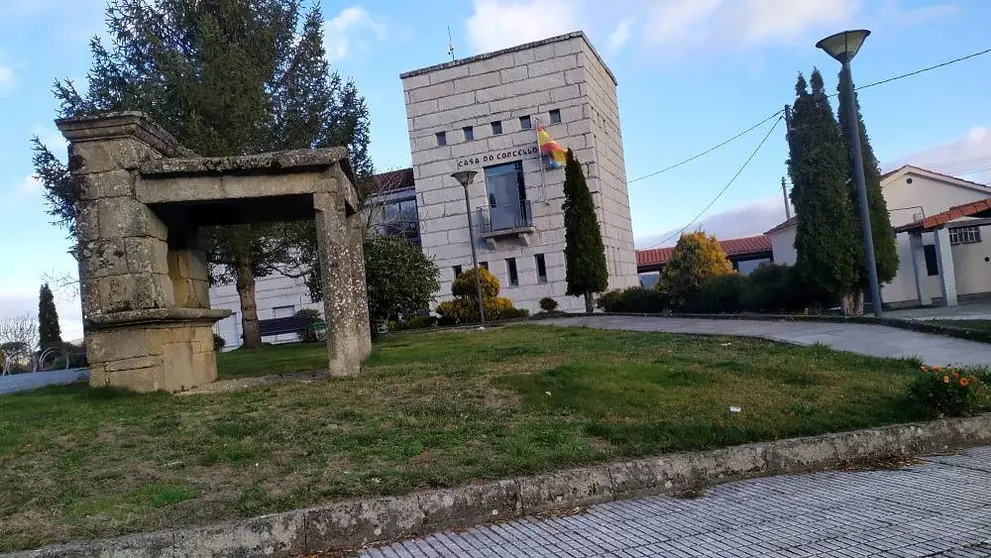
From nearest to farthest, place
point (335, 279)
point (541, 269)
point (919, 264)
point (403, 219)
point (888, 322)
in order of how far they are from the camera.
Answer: point (335, 279) < point (888, 322) < point (919, 264) < point (541, 269) < point (403, 219)

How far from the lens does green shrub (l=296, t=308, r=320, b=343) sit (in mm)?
25606

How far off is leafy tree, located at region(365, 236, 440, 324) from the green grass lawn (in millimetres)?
7437

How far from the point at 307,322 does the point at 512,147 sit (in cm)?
1117

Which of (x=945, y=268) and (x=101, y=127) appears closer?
(x=101, y=127)

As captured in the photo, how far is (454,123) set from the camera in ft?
102

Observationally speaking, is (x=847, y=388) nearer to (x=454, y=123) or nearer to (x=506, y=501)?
(x=506, y=501)

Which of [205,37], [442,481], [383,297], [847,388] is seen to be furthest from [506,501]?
[205,37]

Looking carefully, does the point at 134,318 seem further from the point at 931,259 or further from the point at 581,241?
the point at 931,259

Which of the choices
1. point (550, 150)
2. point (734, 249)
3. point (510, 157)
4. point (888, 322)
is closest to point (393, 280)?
point (888, 322)

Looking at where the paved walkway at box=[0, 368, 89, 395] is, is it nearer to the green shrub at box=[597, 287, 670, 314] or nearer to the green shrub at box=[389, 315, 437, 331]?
the green shrub at box=[389, 315, 437, 331]

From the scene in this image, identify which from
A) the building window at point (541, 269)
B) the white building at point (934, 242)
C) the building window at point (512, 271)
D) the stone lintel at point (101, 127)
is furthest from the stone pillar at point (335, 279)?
the building window at point (512, 271)

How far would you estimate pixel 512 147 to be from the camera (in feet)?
100

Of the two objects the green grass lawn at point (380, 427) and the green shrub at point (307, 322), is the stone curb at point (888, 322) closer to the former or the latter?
the green grass lawn at point (380, 427)

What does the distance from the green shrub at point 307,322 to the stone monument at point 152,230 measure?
53.4 ft
